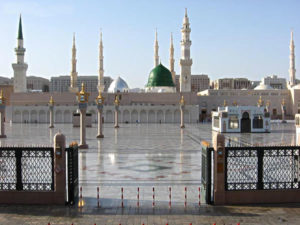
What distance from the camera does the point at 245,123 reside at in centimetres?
2883

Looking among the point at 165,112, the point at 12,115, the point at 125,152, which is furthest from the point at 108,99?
the point at 125,152

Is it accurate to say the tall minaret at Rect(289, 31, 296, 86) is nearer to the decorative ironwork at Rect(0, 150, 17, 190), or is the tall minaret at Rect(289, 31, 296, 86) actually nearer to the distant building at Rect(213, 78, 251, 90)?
the distant building at Rect(213, 78, 251, 90)

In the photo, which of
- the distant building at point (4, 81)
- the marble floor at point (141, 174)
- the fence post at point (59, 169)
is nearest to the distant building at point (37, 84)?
the distant building at point (4, 81)

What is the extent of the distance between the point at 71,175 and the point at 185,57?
43.5 m

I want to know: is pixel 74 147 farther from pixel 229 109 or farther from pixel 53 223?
pixel 229 109

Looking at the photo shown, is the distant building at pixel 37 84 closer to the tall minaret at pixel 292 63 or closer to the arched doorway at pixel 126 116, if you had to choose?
the arched doorway at pixel 126 116

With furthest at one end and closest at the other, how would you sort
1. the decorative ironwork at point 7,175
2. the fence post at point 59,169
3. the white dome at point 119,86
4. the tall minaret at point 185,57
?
the white dome at point 119,86 → the tall minaret at point 185,57 → the decorative ironwork at point 7,175 → the fence post at point 59,169

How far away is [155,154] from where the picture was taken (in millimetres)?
14984

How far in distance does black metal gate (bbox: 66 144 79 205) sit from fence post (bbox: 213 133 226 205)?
2828mm

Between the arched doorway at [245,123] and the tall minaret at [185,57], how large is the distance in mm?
21882

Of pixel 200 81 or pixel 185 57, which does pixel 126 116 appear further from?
pixel 200 81

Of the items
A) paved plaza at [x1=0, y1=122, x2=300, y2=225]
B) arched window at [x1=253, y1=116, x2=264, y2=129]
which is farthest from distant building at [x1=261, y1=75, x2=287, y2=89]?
paved plaza at [x1=0, y1=122, x2=300, y2=225]

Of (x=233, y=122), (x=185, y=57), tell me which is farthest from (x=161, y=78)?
(x=233, y=122)

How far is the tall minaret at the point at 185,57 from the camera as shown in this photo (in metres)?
47.9
